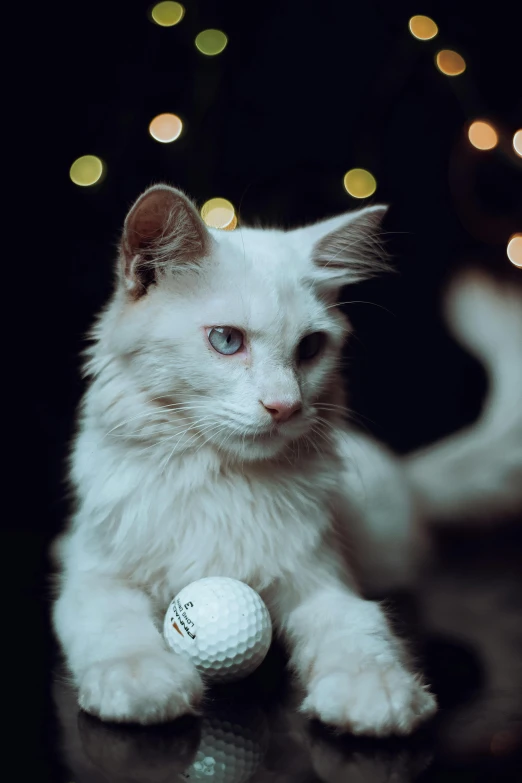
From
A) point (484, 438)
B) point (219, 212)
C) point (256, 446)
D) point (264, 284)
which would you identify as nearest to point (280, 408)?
point (256, 446)

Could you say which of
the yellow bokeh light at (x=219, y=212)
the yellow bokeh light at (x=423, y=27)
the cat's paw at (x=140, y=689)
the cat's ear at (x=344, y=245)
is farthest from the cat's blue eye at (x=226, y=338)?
the yellow bokeh light at (x=423, y=27)

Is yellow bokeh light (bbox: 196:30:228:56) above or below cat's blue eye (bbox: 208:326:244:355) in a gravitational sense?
above

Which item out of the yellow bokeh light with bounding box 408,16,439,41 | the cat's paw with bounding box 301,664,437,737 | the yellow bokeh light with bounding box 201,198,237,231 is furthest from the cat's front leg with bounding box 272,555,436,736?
the yellow bokeh light with bounding box 408,16,439,41

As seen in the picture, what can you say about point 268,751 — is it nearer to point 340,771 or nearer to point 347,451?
point 340,771

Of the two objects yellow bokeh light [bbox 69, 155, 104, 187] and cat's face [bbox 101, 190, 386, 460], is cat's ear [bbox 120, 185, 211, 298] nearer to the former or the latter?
cat's face [bbox 101, 190, 386, 460]

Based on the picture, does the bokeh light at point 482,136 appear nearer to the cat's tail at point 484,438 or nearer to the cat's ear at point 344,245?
the cat's tail at point 484,438

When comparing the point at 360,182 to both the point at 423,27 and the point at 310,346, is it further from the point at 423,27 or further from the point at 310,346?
the point at 310,346
